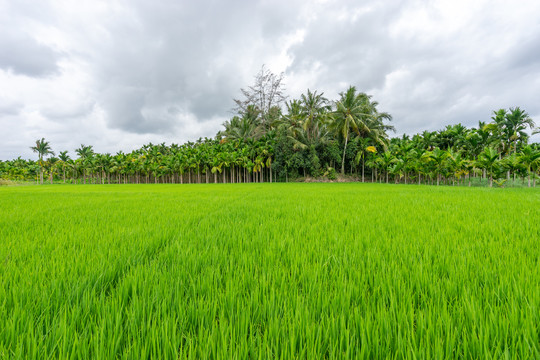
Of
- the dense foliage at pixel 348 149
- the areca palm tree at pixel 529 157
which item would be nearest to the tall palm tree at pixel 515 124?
the dense foliage at pixel 348 149

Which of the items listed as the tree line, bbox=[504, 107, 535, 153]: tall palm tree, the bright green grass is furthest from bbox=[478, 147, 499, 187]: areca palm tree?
the bright green grass

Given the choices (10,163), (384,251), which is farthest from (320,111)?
(10,163)

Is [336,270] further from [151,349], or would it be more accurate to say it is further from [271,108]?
[271,108]

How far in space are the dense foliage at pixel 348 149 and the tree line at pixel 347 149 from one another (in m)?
0.06

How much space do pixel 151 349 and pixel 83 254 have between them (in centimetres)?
168

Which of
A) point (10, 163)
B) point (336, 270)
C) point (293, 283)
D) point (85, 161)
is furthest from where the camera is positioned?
point (10, 163)

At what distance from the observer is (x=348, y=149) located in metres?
32.3

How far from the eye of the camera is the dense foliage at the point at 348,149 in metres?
22.6

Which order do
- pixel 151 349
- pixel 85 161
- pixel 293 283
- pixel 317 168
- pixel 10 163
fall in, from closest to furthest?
pixel 151 349 < pixel 293 283 < pixel 317 168 < pixel 85 161 < pixel 10 163

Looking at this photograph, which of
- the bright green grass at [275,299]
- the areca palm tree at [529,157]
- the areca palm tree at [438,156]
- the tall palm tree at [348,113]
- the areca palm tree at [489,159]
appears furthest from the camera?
Result: the tall palm tree at [348,113]

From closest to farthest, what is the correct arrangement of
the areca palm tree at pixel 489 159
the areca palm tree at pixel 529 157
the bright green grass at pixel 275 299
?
the bright green grass at pixel 275 299
the areca palm tree at pixel 529 157
the areca palm tree at pixel 489 159

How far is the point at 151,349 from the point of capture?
84 centimetres

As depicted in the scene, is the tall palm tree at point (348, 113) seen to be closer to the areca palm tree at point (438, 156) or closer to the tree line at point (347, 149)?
the tree line at point (347, 149)

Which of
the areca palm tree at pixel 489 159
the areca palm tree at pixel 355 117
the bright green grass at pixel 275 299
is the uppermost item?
the areca palm tree at pixel 355 117
